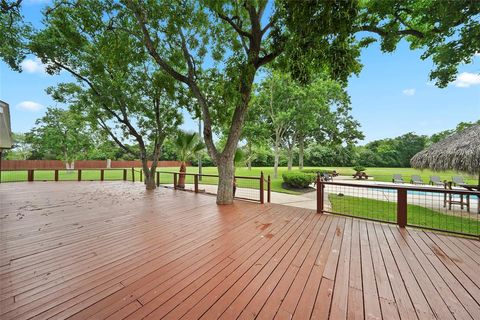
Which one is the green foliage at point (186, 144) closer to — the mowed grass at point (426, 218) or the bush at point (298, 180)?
the bush at point (298, 180)

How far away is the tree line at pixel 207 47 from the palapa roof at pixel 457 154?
432 cm

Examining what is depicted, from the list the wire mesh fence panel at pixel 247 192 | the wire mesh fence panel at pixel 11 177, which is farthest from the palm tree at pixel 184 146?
the wire mesh fence panel at pixel 11 177

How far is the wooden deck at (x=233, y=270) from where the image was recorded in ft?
5.57

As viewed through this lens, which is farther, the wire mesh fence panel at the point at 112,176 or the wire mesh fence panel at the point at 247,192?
the wire mesh fence panel at the point at 112,176

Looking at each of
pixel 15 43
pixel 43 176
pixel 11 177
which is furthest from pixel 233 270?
pixel 43 176

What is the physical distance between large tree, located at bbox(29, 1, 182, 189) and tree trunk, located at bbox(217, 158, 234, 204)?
4.07m

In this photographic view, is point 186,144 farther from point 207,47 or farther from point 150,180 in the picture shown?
point 207,47

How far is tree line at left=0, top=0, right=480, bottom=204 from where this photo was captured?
3.57m

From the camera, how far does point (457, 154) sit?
743cm

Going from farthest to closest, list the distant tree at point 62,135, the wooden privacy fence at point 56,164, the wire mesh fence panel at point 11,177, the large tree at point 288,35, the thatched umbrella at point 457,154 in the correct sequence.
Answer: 1. the wooden privacy fence at point 56,164
2. the distant tree at point 62,135
3. the wire mesh fence panel at point 11,177
4. the thatched umbrella at point 457,154
5. the large tree at point 288,35

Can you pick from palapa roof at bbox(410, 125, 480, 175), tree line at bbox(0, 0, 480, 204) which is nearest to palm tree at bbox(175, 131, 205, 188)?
tree line at bbox(0, 0, 480, 204)

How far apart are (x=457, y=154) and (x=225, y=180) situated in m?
8.80

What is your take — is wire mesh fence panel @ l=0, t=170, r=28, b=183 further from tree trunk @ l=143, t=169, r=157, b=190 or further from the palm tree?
the palm tree

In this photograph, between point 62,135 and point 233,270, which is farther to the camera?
point 62,135
